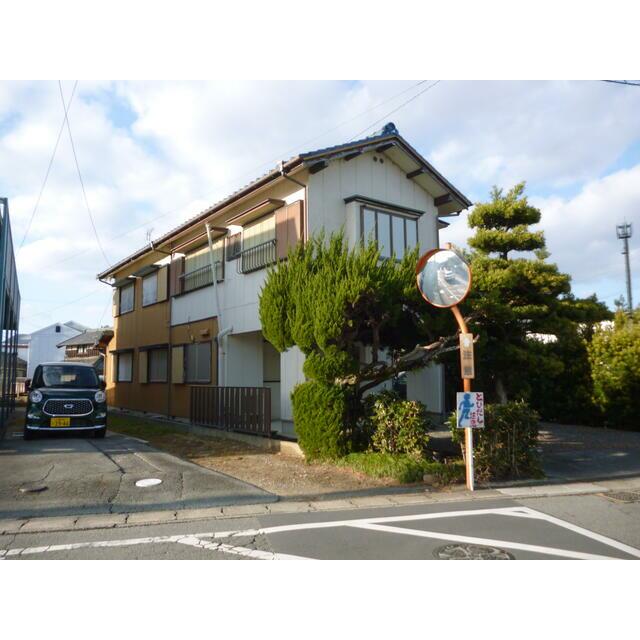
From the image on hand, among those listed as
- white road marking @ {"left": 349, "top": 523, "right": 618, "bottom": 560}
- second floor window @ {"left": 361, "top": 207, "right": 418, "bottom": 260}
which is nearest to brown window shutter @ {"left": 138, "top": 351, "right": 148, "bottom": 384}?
second floor window @ {"left": 361, "top": 207, "right": 418, "bottom": 260}

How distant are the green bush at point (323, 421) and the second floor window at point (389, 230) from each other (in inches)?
177

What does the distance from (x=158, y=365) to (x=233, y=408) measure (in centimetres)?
737

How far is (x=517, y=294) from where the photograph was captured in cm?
1173

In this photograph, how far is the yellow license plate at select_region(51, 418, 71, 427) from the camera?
36.4ft

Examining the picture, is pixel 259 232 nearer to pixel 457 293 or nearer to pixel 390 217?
pixel 390 217

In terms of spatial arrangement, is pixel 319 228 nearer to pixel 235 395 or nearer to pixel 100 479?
pixel 235 395

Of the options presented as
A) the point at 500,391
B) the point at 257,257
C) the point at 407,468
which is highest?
the point at 257,257

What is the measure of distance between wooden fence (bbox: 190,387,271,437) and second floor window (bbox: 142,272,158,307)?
6.13 metres

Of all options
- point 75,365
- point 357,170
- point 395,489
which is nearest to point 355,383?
point 395,489

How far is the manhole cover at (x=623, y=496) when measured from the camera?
6.63 meters

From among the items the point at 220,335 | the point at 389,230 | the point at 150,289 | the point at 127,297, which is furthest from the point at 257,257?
the point at 127,297

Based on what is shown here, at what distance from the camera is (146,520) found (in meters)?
5.78

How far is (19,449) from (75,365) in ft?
10.9

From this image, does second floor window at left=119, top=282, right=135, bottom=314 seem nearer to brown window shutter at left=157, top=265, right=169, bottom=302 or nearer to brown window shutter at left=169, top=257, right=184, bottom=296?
brown window shutter at left=157, top=265, right=169, bottom=302
